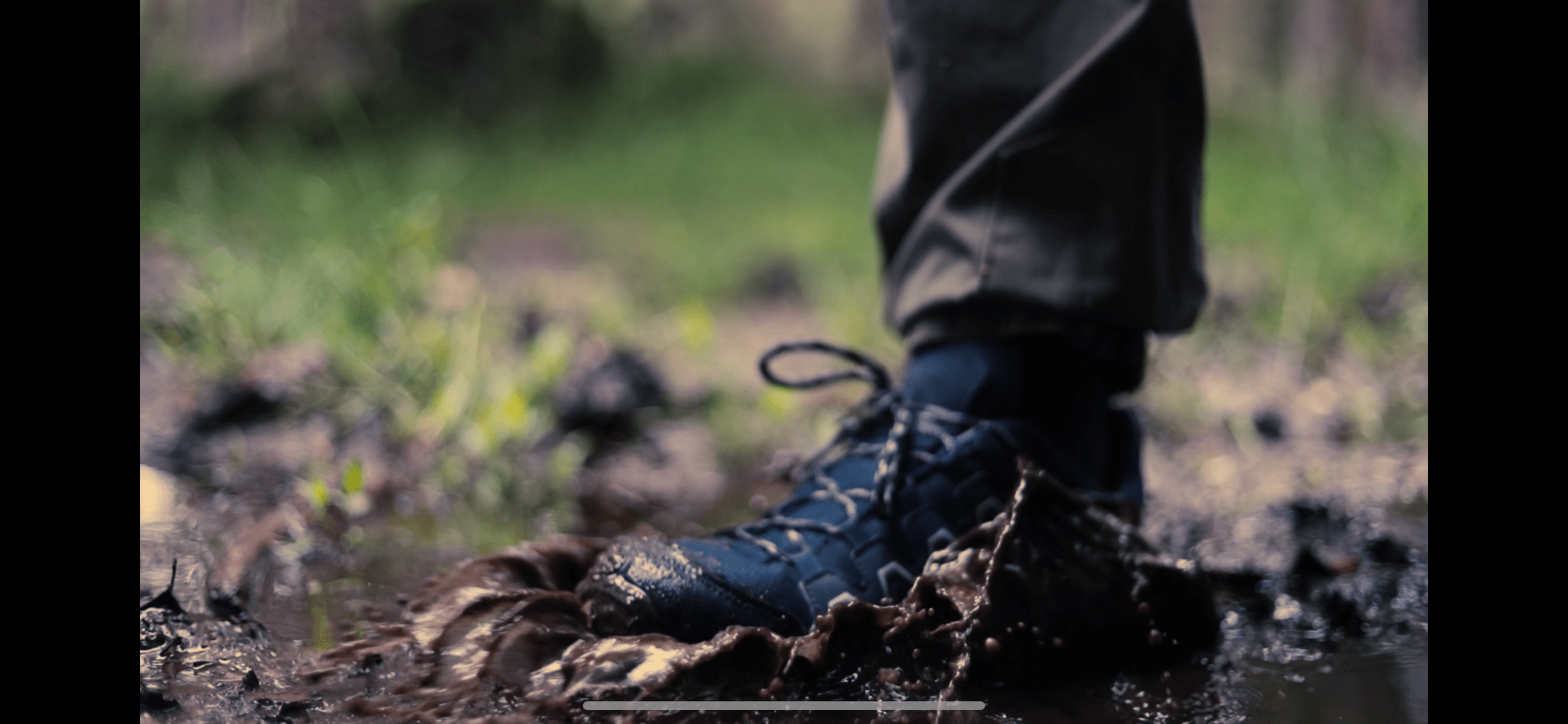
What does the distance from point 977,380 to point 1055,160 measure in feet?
0.93

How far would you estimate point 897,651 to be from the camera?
3.35ft

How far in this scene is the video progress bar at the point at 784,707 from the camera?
0.92 meters

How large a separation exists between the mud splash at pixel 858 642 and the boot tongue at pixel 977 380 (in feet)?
0.41

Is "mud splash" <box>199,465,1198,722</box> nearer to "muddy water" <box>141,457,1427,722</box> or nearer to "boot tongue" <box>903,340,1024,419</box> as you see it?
"muddy water" <box>141,457,1427,722</box>

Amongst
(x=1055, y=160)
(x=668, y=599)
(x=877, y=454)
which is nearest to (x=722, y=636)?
(x=668, y=599)

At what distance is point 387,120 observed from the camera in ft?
27.2

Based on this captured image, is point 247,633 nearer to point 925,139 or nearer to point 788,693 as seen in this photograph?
point 788,693

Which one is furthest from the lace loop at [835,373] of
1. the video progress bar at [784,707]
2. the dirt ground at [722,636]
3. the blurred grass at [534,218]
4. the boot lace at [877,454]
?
the blurred grass at [534,218]

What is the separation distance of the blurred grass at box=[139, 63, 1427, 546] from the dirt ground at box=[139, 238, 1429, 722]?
6.4 inches

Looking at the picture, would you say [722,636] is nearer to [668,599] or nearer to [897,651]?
[668,599]

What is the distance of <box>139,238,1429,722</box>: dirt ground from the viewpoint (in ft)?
3.17

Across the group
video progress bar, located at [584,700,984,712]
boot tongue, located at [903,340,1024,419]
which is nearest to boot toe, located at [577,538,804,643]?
video progress bar, located at [584,700,984,712]

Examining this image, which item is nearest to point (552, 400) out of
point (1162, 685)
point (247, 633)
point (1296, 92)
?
point (247, 633)
